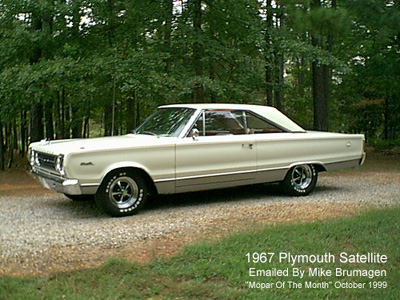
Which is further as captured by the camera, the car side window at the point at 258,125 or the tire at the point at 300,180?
the tire at the point at 300,180

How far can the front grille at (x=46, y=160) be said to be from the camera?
6938 mm

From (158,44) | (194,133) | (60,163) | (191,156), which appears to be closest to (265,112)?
(194,133)

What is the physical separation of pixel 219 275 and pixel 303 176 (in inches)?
178

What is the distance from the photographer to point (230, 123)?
8125mm

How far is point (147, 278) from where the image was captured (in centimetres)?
442

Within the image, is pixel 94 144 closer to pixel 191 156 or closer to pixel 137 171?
pixel 137 171

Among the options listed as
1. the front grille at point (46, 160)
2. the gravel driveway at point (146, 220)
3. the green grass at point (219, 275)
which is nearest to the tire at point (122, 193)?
the gravel driveway at point (146, 220)

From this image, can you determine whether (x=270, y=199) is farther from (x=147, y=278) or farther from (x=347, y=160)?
(x=147, y=278)

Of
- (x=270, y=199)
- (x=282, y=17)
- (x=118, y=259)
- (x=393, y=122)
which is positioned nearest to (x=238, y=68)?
(x=282, y=17)

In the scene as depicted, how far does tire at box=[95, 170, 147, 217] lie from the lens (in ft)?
22.5

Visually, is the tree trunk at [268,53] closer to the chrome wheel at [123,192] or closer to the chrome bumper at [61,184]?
the chrome wheel at [123,192]

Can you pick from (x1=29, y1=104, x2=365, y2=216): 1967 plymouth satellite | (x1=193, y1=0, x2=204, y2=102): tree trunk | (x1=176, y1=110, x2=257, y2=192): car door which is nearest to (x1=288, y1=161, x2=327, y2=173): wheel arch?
(x1=29, y1=104, x2=365, y2=216): 1967 plymouth satellite

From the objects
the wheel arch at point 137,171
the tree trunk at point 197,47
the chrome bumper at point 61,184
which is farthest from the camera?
the tree trunk at point 197,47

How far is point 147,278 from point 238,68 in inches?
378
